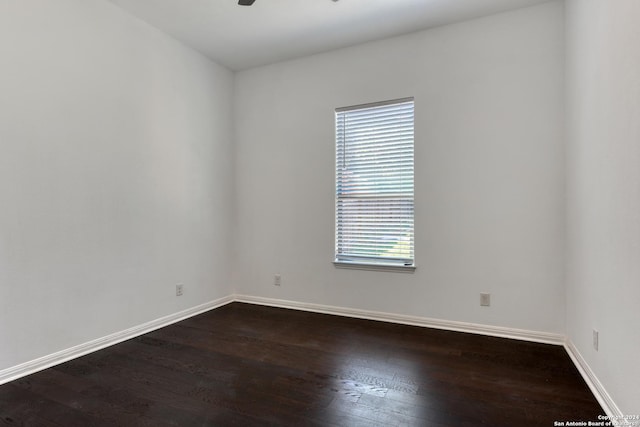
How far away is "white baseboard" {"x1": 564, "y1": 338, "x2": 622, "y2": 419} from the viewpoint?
1.75 metres

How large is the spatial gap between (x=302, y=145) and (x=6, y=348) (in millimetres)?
3026

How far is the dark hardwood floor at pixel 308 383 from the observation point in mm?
1806

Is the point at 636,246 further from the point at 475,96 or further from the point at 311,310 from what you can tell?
the point at 311,310

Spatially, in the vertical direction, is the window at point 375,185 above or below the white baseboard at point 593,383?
above

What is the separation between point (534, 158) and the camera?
286 cm

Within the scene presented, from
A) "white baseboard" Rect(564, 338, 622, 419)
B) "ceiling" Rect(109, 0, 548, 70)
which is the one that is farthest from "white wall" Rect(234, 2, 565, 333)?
"white baseboard" Rect(564, 338, 622, 419)

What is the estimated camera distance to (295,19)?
10.1ft

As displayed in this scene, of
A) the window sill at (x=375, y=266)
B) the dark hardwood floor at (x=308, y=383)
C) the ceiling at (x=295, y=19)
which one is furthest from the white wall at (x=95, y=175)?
the window sill at (x=375, y=266)

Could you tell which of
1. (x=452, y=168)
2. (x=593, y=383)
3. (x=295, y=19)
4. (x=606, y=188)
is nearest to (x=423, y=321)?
(x=593, y=383)

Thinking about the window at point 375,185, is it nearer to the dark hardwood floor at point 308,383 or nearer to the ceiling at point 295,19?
the ceiling at point 295,19

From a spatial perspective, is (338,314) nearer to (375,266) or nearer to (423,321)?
(375,266)

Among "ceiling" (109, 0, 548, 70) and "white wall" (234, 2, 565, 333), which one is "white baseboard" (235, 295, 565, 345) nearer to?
"white wall" (234, 2, 565, 333)

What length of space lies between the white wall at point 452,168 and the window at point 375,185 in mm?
110

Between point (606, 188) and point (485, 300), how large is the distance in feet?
4.90
